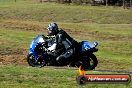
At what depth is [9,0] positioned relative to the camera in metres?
69.0

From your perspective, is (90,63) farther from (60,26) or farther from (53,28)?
(60,26)

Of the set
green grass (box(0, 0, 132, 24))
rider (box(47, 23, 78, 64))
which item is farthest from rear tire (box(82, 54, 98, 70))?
green grass (box(0, 0, 132, 24))

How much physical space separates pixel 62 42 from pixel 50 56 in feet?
2.78

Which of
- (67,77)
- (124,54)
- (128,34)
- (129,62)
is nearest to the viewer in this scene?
(67,77)

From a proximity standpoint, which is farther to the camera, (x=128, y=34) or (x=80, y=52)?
(x=128, y=34)

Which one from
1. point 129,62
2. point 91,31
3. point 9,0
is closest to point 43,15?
point 91,31

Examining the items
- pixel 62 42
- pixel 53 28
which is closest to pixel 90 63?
pixel 62 42

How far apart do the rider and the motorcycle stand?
0.19 meters

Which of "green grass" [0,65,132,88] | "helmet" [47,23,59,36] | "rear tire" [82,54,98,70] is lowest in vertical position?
"rear tire" [82,54,98,70]

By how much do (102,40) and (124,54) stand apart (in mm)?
6615

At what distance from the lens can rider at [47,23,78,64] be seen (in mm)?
16703

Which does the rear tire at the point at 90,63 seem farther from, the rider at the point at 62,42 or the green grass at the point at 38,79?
the green grass at the point at 38,79

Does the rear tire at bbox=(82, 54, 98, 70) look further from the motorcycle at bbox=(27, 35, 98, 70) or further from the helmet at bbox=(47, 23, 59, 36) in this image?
the helmet at bbox=(47, 23, 59, 36)

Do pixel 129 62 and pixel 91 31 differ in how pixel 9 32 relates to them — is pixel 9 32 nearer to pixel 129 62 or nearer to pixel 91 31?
pixel 91 31
